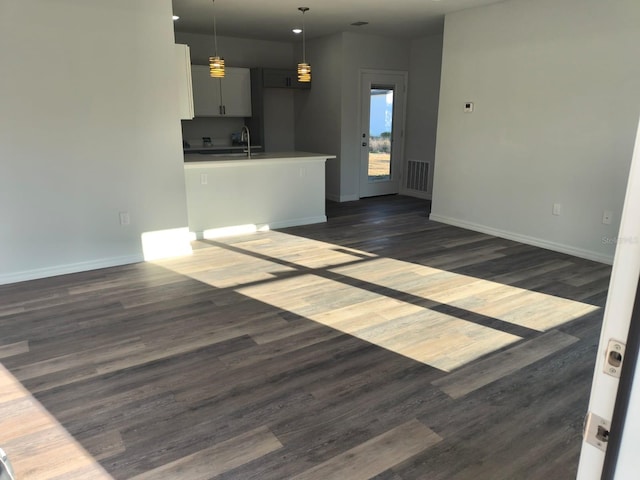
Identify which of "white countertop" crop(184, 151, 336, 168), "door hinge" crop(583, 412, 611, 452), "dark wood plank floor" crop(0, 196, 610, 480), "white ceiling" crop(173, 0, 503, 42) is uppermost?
"white ceiling" crop(173, 0, 503, 42)

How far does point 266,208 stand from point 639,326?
17.8 feet

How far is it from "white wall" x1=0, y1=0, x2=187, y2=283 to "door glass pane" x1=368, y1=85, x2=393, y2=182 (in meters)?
4.14

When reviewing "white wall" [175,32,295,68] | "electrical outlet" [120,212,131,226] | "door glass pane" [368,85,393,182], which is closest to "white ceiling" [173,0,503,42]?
"white wall" [175,32,295,68]

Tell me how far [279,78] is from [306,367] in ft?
20.2

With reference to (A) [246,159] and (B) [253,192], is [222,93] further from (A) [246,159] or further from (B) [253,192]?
(B) [253,192]

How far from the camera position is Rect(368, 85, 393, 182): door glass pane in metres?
7.79

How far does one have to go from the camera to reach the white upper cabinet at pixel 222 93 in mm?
7137

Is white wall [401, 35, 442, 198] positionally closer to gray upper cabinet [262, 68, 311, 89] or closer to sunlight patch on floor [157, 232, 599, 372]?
gray upper cabinet [262, 68, 311, 89]

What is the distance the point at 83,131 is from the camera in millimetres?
4113

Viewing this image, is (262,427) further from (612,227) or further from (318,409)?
(612,227)

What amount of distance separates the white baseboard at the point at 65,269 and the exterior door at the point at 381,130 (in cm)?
457

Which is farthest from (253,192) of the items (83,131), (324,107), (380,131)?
(380,131)

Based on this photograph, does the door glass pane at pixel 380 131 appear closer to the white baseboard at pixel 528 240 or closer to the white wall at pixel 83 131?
the white baseboard at pixel 528 240

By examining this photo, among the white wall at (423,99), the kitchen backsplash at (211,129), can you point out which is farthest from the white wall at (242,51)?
the white wall at (423,99)
